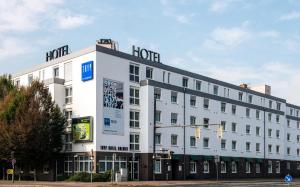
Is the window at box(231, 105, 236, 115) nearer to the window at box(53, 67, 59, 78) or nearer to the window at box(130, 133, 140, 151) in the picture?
the window at box(130, 133, 140, 151)

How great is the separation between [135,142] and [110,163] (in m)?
4.67

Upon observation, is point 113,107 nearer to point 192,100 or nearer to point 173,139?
point 173,139

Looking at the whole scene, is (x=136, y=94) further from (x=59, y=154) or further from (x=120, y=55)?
(x=59, y=154)

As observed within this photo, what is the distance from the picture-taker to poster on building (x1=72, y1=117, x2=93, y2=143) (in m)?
55.9

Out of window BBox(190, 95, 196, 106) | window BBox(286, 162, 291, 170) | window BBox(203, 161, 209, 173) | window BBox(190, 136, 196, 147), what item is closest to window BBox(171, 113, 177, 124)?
window BBox(190, 95, 196, 106)

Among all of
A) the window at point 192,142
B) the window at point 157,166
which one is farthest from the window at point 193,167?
the window at point 157,166

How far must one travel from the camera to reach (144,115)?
60.5m

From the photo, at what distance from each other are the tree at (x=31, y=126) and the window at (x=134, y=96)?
27.7 feet

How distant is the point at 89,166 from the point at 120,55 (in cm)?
1344

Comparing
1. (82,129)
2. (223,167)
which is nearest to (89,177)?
(82,129)

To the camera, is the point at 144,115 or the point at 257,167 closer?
the point at 144,115

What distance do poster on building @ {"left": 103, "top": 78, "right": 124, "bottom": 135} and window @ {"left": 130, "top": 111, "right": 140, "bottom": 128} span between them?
6.08 feet

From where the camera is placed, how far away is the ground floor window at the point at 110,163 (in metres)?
55.9

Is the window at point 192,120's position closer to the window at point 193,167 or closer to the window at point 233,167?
the window at point 193,167
